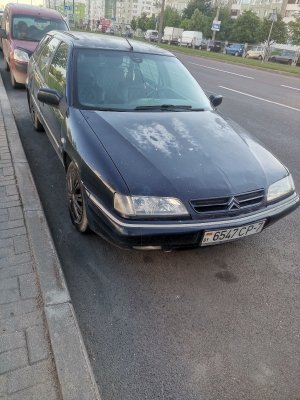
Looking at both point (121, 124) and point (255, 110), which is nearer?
point (121, 124)

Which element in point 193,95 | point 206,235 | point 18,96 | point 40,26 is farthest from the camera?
point 40,26

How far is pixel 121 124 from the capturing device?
291 centimetres

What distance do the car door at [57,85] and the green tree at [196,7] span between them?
71.6 metres

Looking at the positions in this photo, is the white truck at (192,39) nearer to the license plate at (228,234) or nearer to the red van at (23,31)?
the red van at (23,31)

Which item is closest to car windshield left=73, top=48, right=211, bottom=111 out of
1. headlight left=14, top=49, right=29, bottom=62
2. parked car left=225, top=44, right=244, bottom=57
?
headlight left=14, top=49, right=29, bottom=62

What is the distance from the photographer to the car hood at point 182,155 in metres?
2.34

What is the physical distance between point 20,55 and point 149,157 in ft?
21.0

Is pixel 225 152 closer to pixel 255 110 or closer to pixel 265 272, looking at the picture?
pixel 265 272

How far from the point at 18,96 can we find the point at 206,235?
676cm

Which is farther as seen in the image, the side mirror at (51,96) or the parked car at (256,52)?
the parked car at (256,52)

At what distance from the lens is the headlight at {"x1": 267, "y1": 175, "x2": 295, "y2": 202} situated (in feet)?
8.61

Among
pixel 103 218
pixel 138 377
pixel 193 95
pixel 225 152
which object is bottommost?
pixel 138 377

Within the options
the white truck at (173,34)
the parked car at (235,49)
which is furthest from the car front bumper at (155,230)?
the white truck at (173,34)

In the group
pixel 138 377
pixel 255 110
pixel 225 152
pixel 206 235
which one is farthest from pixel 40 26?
pixel 138 377
